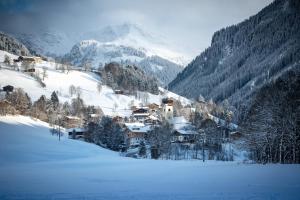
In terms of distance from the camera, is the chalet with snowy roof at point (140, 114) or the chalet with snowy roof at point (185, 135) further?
the chalet with snowy roof at point (140, 114)

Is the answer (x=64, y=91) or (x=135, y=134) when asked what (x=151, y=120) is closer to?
(x=135, y=134)

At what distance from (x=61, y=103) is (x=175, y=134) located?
65.0 metres

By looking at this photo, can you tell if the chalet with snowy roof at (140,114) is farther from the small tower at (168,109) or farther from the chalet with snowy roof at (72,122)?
the chalet with snowy roof at (72,122)

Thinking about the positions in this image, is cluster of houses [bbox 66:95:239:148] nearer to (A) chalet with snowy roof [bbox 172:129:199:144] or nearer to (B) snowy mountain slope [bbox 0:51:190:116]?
(A) chalet with snowy roof [bbox 172:129:199:144]

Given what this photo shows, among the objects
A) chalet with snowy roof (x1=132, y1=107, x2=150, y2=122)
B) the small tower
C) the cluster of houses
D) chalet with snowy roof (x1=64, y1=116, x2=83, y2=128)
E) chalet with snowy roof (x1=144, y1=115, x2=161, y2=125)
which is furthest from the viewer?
the small tower

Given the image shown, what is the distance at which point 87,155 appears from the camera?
261ft

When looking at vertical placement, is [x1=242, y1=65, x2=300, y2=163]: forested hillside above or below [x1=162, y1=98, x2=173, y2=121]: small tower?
below

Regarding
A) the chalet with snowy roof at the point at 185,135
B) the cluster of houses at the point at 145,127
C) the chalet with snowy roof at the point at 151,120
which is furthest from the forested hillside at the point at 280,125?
the chalet with snowy roof at the point at 151,120

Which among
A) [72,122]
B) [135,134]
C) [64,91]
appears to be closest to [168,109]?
[64,91]

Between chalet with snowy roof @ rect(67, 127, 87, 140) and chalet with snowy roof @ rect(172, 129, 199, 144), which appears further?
chalet with snowy roof @ rect(172, 129, 199, 144)

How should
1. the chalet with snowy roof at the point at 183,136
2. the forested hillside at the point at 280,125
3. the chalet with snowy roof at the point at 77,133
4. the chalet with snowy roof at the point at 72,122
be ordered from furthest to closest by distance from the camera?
the chalet with snowy roof at the point at 72,122, the chalet with snowy roof at the point at 183,136, the chalet with snowy roof at the point at 77,133, the forested hillside at the point at 280,125

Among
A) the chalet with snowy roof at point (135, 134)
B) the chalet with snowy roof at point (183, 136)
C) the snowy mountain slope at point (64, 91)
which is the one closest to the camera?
the chalet with snowy roof at point (135, 134)

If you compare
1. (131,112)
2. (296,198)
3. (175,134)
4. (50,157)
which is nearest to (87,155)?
(50,157)

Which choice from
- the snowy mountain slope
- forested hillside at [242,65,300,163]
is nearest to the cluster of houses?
the snowy mountain slope
